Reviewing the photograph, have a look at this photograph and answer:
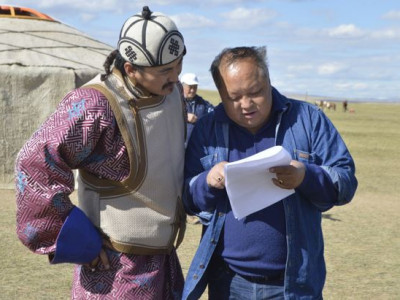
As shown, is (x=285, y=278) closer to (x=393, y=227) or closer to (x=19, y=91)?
(x=393, y=227)

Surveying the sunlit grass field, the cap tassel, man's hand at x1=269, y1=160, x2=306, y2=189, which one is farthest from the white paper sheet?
the sunlit grass field

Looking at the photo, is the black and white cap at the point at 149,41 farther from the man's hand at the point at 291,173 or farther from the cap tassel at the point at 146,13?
the man's hand at the point at 291,173

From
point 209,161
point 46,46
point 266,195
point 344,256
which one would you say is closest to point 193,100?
point 344,256

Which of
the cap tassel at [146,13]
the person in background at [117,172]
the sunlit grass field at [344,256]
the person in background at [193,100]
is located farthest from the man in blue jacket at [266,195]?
the person in background at [193,100]

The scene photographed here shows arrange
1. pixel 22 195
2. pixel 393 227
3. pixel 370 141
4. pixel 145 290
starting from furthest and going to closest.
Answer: pixel 370 141 < pixel 393 227 < pixel 145 290 < pixel 22 195

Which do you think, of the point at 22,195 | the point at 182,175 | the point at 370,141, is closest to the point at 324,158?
the point at 182,175

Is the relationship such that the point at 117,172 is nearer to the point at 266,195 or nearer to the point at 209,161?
the point at 209,161

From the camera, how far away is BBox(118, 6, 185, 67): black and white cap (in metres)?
2.30

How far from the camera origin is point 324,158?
2367 millimetres

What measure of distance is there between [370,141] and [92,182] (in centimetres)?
1683

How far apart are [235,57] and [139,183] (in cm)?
53

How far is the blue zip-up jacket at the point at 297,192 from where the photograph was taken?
2.35 meters

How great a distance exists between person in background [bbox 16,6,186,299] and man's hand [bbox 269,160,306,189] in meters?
0.42

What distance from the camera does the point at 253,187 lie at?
2.28 metres
